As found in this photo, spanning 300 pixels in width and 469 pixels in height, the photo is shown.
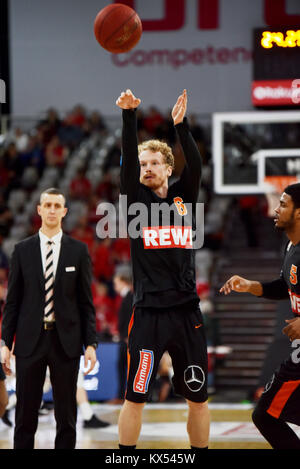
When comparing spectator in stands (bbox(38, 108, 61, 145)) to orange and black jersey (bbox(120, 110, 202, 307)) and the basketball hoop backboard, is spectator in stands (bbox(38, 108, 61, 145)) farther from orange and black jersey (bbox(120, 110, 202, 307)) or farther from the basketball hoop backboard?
orange and black jersey (bbox(120, 110, 202, 307))

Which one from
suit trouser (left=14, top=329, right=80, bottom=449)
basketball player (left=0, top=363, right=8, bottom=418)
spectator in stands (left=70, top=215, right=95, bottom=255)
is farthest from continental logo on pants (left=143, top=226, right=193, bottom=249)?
spectator in stands (left=70, top=215, right=95, bottom=255)

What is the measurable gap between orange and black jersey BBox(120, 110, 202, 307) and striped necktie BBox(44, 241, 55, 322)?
2.78 feet

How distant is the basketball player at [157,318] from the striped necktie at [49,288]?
83cm

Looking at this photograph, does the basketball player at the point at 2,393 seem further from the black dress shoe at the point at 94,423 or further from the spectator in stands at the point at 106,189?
the spectator in stands at the point at 106,189

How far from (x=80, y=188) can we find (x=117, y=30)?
38.9ft

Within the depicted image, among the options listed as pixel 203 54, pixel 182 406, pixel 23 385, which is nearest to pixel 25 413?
pixel 23 385

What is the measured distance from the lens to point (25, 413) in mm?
5652

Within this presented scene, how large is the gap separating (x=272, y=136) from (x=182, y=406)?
12.7 ft

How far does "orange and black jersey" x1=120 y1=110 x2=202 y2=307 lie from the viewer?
16.9 feet

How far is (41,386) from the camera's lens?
18.8 feet

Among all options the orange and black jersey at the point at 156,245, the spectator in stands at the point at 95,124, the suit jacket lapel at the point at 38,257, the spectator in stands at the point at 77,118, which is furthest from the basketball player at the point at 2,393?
the spectator in stands at the point at 77,118

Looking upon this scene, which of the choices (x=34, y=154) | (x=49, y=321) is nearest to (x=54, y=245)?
(x=49, y=321)

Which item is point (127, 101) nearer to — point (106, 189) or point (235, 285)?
point (235, 285)
